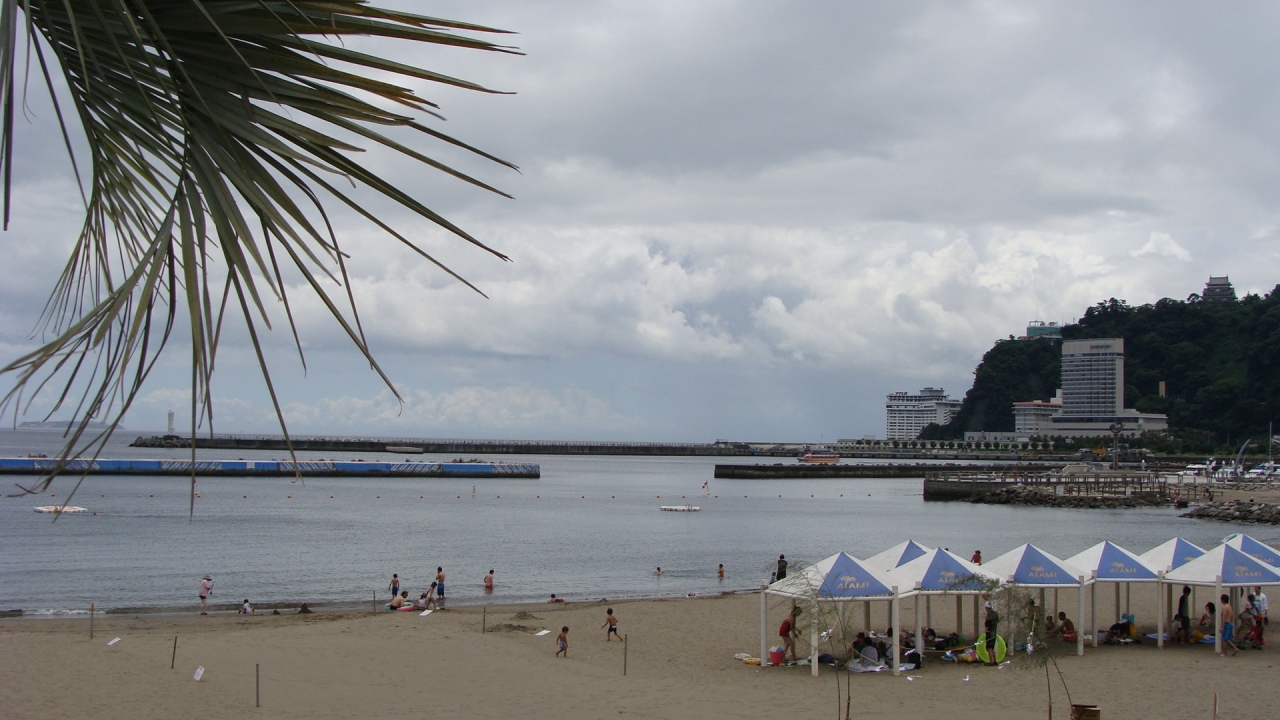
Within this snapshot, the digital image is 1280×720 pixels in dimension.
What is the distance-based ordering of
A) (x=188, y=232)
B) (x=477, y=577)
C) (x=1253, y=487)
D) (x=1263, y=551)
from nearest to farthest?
(x=188, y=232), (x=1263, y=551), (x=477, y=577), (x=1253, y=487)

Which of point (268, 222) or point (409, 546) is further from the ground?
point (268, 222)

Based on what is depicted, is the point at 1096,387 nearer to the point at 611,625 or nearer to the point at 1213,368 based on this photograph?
the point at 1213,368

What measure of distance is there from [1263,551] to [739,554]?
27179 millimetres

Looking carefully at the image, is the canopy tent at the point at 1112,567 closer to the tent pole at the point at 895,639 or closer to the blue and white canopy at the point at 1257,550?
the blue and white canopy at the point at 1257,550

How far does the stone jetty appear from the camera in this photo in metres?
57.0

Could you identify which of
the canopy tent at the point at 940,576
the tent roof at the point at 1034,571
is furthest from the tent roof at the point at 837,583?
the tent roof at the point at 1034,571

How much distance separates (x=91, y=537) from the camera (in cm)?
4600

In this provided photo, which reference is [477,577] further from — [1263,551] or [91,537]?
[1263,551]

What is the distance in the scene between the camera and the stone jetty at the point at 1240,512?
57000 millimetres

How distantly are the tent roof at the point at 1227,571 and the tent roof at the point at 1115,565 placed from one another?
→ 0.45m

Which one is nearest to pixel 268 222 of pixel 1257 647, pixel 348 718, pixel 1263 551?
pixel 348 718

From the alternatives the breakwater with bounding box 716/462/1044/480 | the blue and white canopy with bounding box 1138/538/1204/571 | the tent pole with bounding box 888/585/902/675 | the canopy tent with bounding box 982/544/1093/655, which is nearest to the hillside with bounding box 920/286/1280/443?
the breakwater with bounding box 716/462/1044/480

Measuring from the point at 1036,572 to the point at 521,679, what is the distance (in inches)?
379

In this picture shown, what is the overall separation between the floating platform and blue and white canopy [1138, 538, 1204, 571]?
83.5 m
